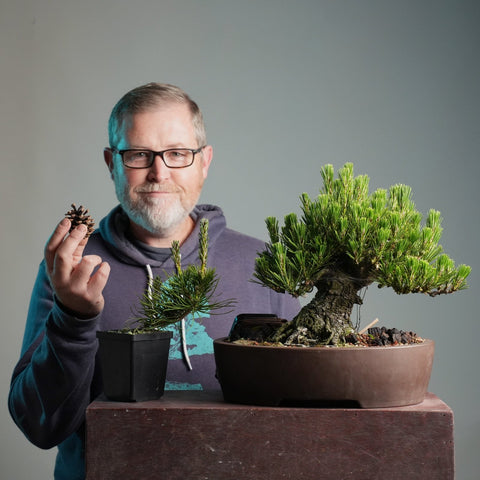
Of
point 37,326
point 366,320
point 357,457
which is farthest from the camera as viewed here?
point 366,320

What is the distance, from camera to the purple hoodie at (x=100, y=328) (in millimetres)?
1217

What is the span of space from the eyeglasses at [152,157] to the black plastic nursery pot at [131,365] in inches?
29.3

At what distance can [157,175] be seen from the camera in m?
1.61

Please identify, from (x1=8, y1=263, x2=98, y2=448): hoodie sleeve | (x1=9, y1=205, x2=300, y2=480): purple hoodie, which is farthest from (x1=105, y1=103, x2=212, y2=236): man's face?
(x1=8, y1=263, x2=98, y2=448): hoodie sleeve

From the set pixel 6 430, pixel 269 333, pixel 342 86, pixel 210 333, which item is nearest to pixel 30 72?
pixel 342 86

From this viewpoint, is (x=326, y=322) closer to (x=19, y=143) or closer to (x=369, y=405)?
(x=369, y=405)

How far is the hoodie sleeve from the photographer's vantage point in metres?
1.17

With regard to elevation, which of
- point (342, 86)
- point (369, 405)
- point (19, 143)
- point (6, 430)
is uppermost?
point (342, 86)

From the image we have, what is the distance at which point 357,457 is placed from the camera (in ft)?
2.78

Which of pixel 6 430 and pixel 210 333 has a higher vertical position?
pixel 210 333

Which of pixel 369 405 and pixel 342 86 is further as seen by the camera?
pixel 342 86

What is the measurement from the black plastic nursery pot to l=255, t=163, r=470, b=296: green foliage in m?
0.19

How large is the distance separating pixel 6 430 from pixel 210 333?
64.0 inches

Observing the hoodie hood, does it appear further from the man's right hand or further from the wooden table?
the wooden table
